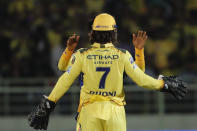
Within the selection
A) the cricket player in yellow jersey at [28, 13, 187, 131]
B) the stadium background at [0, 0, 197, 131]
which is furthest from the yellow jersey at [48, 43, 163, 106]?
the stadium background at [0, 0, 197, 131]

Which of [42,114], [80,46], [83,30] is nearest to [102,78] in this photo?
[42,114]

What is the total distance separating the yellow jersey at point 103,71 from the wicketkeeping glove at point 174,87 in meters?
0.22

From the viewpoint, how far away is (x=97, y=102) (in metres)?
6.07

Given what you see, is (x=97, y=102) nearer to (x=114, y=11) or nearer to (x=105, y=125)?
(x=105, y=125)

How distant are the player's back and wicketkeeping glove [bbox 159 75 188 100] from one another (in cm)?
50

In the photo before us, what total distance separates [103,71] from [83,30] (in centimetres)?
752

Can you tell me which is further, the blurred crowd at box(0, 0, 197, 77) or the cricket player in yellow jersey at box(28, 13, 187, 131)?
the blurred crowd at box(0, 0, 197, 77)

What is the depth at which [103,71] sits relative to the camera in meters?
6.00

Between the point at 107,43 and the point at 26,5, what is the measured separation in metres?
7.95

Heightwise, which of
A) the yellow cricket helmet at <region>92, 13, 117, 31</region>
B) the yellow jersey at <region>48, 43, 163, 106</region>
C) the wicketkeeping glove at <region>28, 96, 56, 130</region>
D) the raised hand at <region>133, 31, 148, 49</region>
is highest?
the yellow cricket helmet at <region>92, 13, 117, 31</region>

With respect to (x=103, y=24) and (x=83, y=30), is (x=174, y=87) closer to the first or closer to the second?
(x=103, y=24)

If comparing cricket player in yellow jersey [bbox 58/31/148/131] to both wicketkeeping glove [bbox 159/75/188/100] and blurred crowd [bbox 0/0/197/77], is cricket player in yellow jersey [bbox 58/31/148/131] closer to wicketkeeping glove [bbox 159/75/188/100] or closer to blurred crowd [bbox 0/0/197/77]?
wicketkeeping glove [bbox 159/75/188/100]

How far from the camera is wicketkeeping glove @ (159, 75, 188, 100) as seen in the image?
6289 millimetres

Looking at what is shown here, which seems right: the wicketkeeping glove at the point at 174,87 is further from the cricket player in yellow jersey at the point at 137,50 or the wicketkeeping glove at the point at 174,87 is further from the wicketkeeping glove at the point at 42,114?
the wicketkeeping glove at the point at 42,114
